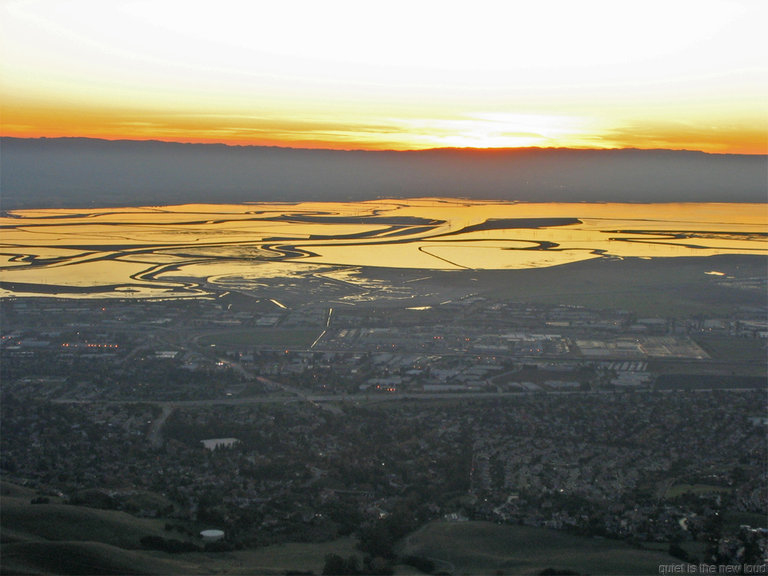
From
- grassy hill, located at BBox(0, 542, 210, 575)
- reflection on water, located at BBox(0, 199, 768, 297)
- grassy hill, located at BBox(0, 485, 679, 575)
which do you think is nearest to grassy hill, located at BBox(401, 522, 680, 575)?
grassy hill, located at BBox(0, 485, 679, 575)

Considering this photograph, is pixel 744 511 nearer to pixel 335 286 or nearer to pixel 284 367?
pixel 284 367

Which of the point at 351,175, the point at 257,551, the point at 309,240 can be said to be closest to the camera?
the point at 257,551

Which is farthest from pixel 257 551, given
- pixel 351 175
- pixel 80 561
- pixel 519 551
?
pixel 351 175

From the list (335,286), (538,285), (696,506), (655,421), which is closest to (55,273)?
(335,286)

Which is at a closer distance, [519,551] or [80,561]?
[80,561]

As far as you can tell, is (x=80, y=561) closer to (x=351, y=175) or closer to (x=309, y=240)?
(x=309, y=240)

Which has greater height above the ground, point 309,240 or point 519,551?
point 309,240

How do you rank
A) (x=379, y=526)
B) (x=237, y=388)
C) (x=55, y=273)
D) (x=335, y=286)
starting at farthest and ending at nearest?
(x=55, y=273) → (x=335, y=286) → (x=237, y=388) → (x=379, y=526)
